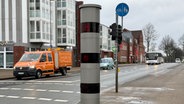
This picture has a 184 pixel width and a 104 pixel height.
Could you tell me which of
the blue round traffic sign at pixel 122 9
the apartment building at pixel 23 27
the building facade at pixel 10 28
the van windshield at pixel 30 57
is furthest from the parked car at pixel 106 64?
the blue round traffic sign at pixel 122 9

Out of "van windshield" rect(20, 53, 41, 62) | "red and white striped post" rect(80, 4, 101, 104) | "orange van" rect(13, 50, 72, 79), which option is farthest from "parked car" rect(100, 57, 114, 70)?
"red and white striped post" rect(80, 4, 101, 104)

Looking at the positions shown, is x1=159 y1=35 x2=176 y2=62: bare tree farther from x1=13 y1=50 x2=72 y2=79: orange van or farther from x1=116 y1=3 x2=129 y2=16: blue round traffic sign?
x1=116 y1=3 x2=129 y2=16: blue round traffic sign

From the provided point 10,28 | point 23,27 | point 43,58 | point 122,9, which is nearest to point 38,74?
point 43,58

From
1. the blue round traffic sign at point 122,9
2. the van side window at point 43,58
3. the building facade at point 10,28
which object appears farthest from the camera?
the building facade at point 10,28

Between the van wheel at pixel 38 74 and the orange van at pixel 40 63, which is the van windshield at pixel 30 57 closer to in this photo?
the orange van at pixel 40 63

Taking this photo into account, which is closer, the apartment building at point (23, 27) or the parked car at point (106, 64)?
the apartment building at point (23, 27)

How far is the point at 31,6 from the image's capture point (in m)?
46.4

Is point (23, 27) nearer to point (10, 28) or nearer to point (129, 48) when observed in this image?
point (10, 28)

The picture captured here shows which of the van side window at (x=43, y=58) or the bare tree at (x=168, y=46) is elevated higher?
the bare tree at (x=168, y=46)

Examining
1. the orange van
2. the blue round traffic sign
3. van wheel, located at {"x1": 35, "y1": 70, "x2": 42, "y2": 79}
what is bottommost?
van wheel, located at {"x1": 35, "y1": 70, "x2": 42, "y2": 79}

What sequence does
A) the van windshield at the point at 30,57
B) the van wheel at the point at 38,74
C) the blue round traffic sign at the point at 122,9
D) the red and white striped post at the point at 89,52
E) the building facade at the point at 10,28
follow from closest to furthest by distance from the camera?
the red and white striped post at the point at 89,52, the blue round traffic sign at the point at 122,9, the van wheel at the point at 38,74, the van windshield at the point at 30,57, the building facade at the point at 10,28

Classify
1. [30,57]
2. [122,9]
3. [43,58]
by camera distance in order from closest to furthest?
[122,9]
[30,57]
[43,58]

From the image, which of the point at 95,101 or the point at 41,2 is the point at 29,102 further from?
the point at 41,2

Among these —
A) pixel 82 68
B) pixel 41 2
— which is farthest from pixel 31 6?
pixel 82 68
